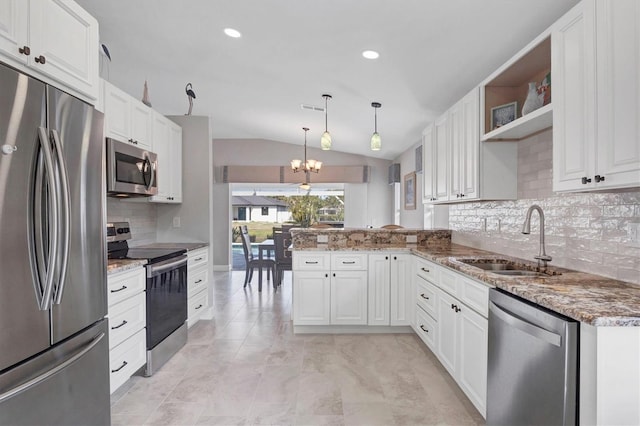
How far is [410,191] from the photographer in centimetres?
607

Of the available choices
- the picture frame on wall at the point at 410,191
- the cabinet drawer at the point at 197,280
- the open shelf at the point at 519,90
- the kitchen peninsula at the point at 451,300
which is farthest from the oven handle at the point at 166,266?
the picture frame on wall at the point at 410,191

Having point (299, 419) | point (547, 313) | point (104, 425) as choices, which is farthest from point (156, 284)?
point (547, 313)

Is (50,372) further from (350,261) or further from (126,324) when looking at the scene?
(350,261)

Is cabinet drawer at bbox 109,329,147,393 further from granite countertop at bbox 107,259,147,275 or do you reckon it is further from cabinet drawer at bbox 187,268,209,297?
cabinet drawer at bbox 187,268,209,297

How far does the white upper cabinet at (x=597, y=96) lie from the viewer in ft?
4.40

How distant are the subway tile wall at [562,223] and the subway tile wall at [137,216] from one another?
10.7 ft

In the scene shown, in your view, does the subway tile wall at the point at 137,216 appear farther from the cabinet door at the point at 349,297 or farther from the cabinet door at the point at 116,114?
the cabinet door at the point at 349,297

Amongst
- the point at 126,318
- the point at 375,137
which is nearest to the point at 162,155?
the point at 126,318

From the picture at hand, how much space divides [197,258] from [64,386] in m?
2.13

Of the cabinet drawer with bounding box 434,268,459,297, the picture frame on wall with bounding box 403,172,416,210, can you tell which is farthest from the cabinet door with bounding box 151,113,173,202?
the picture frame on wall with bounding box 403,172,416,210

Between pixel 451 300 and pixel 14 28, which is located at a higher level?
pixel 14 28

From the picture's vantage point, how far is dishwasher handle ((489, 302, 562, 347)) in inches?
50.9

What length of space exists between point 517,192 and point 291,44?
2162mm

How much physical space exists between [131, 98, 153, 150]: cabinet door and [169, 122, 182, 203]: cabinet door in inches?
18.2
